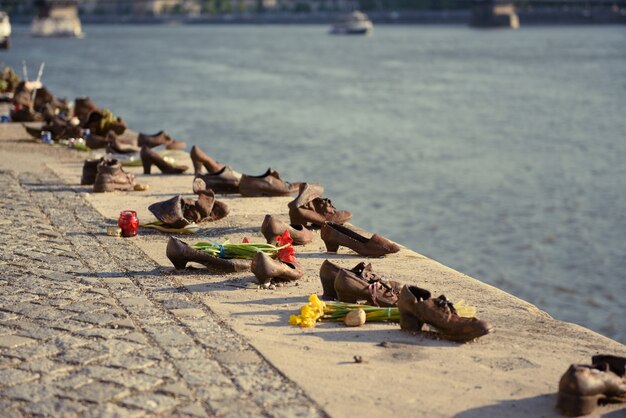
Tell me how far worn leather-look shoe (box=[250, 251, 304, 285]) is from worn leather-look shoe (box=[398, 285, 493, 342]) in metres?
1.13

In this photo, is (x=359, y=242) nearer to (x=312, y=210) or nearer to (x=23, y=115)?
(x=312, y=210)

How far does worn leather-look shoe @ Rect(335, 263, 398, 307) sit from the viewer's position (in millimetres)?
6484

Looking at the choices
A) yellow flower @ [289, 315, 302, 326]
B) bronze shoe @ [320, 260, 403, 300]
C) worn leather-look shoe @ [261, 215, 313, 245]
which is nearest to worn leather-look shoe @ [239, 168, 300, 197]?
worn leather-look shoe @ [261, 215, 313, 245]

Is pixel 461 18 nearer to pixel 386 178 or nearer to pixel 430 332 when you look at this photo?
pixel 386 178

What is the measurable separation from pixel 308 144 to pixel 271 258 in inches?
915

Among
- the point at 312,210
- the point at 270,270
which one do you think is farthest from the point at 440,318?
the point at 312,210

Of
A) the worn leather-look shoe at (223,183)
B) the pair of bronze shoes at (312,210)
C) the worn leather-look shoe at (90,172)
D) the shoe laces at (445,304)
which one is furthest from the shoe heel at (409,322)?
the worn leather-look shoe at (90,172)

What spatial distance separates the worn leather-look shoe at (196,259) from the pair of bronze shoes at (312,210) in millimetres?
1518

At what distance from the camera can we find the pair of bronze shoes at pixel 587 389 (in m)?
4.91

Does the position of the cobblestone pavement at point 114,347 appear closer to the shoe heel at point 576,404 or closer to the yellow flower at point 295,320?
the yellow flower at point 295,320

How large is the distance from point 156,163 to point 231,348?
6.49 metres

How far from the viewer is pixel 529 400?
16.8 ft

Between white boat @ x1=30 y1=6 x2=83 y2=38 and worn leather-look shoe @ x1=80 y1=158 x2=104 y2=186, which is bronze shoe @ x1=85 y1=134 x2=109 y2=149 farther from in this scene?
white boat @ x1=30 y1=6 x2=83 y2=38

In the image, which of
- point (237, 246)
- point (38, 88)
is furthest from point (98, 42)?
point (237, 246)
